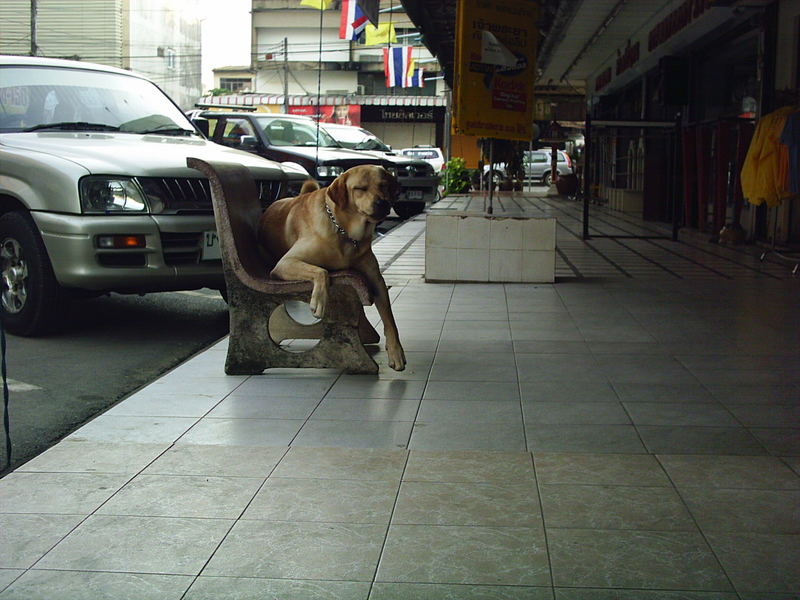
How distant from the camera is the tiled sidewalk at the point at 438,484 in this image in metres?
2.86

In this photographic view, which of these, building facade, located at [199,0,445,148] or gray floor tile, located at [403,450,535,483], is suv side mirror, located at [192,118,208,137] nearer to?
gray floor tile, located at [403,450,535,483]

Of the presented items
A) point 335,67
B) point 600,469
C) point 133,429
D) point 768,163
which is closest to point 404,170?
point 768,163

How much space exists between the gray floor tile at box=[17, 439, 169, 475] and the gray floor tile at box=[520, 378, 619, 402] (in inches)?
73.0

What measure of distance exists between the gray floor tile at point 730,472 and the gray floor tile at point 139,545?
5.52 feet

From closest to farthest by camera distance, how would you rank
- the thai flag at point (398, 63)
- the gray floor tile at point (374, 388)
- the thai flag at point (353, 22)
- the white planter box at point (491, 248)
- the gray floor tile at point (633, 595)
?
the gray floor tile at point (633, 595) → the gray floor tile at point (374, 388) → the white planter box at point (491, 248) → the thai flag at point (353, 22) → the thai flag at point (398, 63)

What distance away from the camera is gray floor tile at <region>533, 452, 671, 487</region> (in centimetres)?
367

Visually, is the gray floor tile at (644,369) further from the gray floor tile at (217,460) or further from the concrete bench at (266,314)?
the gray floor tile at (217,460)

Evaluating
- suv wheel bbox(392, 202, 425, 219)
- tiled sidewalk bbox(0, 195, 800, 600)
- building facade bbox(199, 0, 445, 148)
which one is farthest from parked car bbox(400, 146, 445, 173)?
tiled sidewalk bbox(0, 195, 800, 600)

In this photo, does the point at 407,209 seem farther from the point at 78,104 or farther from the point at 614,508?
the point at 614,508

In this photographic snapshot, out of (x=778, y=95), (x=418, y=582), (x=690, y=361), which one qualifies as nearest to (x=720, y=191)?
(x=778, y=95)

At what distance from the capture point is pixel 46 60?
→ 8.27m

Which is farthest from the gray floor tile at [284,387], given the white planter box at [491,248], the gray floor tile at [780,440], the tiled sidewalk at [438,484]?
the white planter box at [491,248]

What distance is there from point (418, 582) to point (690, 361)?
11.2 feet

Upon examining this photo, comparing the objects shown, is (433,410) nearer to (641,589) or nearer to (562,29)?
(641,589)
